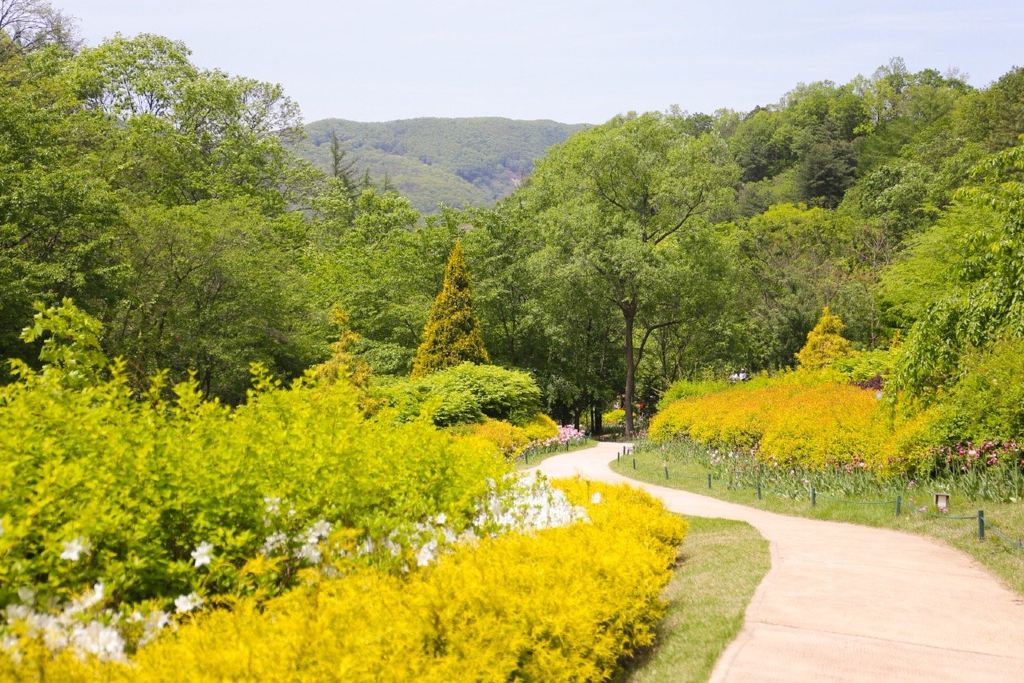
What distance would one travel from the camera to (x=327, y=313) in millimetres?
29656

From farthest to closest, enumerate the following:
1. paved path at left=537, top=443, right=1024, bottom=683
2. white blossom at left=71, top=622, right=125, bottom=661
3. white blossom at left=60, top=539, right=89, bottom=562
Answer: paved path at left=537, top=443, right=1024, bottom=683 → white blossom at left=60, top=539, right=89, bottom=562 → white blossom at left=71, top=622, right=125, bottom=661

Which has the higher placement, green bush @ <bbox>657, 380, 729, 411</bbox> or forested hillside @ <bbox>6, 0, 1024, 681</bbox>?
forested hillside @ <bbox>6, 0, 1024, 681</bbox>

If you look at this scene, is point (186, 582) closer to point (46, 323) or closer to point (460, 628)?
point (460, 628)

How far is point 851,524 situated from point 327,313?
2252 centimetres

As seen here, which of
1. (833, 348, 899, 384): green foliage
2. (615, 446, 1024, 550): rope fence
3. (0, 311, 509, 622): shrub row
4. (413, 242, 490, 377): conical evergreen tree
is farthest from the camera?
(413, 242, 490, 377): conical evergreen tree

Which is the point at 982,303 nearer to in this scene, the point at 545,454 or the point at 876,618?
the point at 876,618

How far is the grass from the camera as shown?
5566 millimetres

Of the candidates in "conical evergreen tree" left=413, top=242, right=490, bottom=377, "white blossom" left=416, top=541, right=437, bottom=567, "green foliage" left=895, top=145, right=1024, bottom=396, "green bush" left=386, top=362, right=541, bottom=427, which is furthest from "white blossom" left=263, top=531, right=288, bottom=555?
"conical evergreen tree" left=413, top=242, right=490, bottom=377

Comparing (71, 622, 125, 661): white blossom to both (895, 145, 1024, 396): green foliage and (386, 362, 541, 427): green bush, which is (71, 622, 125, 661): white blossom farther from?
(386, 362, 541, 427): green bush

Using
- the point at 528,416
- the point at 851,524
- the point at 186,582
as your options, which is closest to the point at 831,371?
the point at 528,416

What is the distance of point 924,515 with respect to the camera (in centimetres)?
1081

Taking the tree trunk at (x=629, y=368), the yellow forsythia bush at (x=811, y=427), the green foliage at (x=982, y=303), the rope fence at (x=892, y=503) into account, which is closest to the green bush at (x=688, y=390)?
the tree trunk at (x=629, y=368)

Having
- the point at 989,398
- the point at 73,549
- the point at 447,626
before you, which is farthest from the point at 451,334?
the point at 73,549

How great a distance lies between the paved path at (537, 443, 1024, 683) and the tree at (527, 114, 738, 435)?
Result: 63.3 ft
